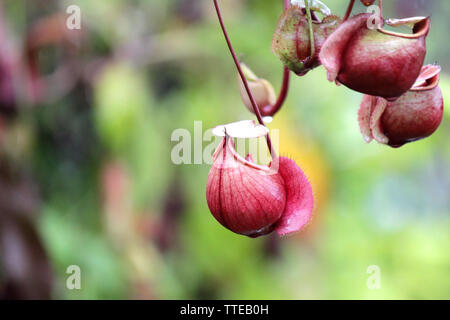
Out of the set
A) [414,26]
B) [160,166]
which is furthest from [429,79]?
[160,166]

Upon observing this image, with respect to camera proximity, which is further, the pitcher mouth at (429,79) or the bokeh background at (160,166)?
the bokeh background at (160,166)

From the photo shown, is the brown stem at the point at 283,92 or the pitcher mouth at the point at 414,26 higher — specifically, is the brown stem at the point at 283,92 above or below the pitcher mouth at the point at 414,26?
below

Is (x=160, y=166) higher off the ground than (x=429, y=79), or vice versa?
(x=429, y=79)

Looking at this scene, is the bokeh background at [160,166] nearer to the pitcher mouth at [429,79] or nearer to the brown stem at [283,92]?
the brown stem at [283,92]

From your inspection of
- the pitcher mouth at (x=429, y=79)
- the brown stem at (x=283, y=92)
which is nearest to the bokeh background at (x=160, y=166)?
the brown stem at (x=283, y=92)

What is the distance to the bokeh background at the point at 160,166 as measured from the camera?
161 cm

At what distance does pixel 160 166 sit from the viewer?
179cm

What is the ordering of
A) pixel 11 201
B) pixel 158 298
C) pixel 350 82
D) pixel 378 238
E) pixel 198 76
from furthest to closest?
1. pixel 378 238
2. pixel 198 76
3. pixel 158 298
4. pixel 11 201
5. pixel 350 82

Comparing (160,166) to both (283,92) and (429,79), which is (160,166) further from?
(429,79)

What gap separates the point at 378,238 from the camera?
2020 millimetres

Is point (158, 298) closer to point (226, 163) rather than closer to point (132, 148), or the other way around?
point (132, 148)

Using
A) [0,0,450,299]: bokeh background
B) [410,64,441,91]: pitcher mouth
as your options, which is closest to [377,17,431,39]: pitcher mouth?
[410,64,441,91]: pitcher mouth

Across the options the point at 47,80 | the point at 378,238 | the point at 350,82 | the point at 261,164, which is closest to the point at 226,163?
the point at 261,164

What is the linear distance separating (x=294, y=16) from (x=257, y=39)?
1040 millimetres
